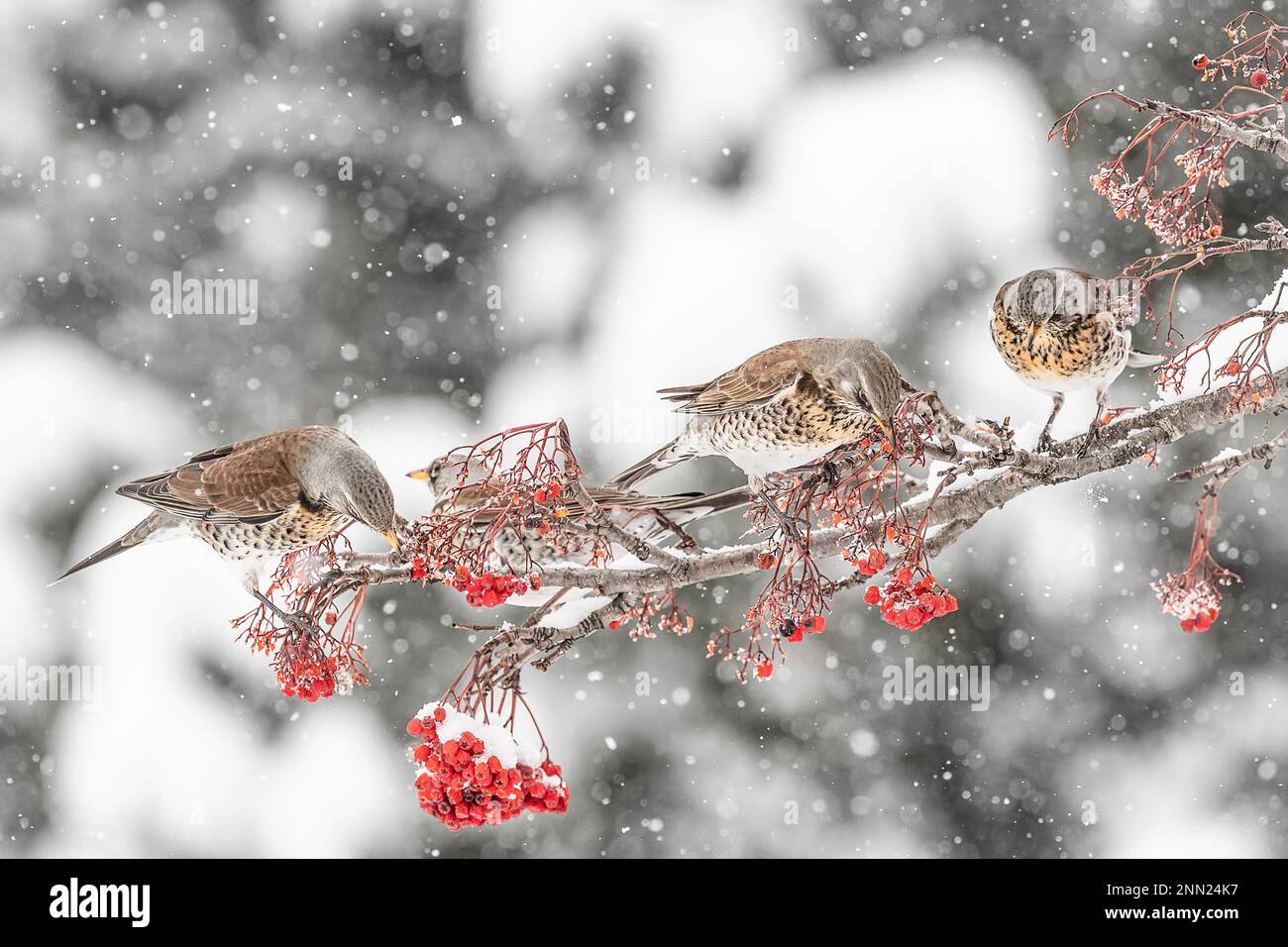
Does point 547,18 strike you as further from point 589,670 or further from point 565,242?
point 589,670

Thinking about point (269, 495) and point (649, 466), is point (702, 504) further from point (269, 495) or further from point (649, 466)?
point (269, 495)

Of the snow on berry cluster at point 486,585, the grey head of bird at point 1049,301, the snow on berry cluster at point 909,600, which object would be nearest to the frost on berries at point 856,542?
the snow on berry cluster at point 909,600

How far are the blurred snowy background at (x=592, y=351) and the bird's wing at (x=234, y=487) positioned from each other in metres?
1.83

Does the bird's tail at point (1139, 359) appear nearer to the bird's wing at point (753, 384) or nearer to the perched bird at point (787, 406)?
the perched bird at point (787, 406)

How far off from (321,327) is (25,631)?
1440mm

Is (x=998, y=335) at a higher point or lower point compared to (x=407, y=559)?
higher

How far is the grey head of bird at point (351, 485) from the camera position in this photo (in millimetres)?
1276

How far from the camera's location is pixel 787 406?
4.81ft

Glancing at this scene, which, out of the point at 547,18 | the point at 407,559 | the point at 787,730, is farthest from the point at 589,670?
the point at 407,559

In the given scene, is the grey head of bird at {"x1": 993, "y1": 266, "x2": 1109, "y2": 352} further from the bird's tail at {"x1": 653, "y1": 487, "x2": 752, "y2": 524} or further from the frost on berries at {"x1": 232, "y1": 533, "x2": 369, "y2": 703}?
the frost on berries at {"x1": 232, "y1": 533, "x2": 369, "y2": 703}

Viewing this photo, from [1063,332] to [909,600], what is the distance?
50cm

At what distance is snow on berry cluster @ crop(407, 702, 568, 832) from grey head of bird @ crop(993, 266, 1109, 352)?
2.76 feet
